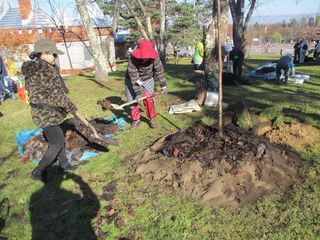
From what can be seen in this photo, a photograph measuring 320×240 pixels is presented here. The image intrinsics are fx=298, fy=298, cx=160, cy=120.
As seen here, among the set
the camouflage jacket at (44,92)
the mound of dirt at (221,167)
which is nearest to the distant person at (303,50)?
the mound of dirt at (221,167)

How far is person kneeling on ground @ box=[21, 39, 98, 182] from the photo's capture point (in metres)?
4.15

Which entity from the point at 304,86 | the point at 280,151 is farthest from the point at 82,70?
the point at 280,151

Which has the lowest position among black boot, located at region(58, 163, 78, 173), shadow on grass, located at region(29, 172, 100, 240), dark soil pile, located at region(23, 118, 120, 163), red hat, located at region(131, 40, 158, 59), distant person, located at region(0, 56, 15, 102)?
shadow on grass, located at region(29, 172, 100, 240)

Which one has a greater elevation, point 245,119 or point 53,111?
point 53,111

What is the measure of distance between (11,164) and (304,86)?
32.5 feet

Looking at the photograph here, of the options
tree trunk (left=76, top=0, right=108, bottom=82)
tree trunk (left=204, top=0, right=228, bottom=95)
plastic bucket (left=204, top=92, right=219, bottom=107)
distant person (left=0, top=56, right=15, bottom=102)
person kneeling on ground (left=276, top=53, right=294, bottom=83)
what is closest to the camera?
tree trunk (left=204, top=0, right=228, bottom=95)

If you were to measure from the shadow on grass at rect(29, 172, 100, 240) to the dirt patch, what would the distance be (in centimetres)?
324

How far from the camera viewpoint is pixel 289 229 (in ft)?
10.5

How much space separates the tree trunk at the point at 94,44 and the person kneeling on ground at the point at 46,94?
8.64 metres

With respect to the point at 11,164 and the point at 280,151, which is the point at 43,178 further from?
the point at 280,151

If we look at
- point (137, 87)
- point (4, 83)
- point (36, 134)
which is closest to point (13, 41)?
point (4, 83)

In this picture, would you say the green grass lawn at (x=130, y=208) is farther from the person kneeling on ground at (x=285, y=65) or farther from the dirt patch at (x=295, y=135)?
the person kneeling on ground at (x=285, y=65)

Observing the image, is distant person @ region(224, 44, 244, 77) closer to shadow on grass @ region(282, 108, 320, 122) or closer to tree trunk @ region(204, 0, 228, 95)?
tree trunk @ region(204, 0, 228, 95)

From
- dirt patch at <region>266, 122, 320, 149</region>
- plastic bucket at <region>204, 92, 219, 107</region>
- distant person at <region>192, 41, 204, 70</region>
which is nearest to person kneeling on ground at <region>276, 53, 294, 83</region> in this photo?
distant person at <region>192, 41, 204, 70</region>
